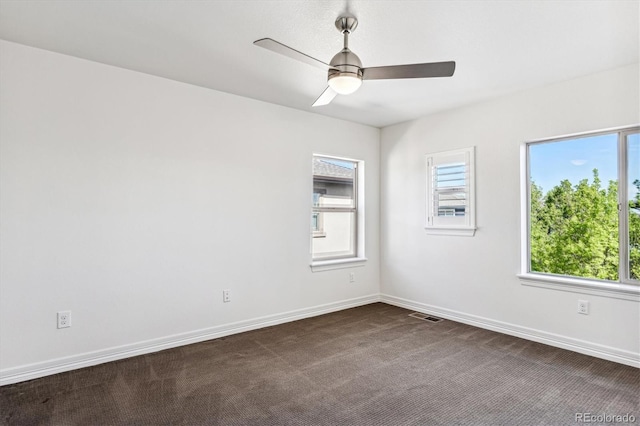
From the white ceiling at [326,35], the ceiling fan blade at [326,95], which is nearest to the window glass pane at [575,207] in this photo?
the white ceiling at [326,35]

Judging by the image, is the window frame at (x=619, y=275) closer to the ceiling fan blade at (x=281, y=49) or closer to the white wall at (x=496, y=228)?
the white wall at (x=496, y=228)

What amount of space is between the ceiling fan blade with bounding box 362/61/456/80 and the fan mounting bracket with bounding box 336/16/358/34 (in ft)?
1.09

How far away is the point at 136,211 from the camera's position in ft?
10.1

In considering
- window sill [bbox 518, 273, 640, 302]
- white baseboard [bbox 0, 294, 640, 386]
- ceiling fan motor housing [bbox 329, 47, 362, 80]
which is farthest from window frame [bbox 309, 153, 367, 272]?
ceiling fan motor housing [bbox 329, 47, 362, 80]

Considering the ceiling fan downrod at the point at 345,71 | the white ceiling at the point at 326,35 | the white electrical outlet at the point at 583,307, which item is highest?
the white ceiling at the point at 326,35

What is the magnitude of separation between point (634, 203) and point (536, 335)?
148 cm

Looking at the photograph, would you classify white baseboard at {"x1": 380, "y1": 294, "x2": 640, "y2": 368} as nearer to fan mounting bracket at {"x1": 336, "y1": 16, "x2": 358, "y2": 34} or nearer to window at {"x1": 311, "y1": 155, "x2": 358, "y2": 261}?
window at {"x1": 311, "y1": 155, "x2": 358, "y2": 261}

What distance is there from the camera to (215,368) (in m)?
2.80

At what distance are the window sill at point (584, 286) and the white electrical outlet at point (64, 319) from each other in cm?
412

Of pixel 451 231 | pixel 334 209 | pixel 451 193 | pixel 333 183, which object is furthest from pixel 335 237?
pixel 451 193

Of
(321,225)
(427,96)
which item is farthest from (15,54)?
(427,96)

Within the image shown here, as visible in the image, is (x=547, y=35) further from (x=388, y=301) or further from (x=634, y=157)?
(x=388, y=301)

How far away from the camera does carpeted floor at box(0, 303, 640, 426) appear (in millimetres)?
2148

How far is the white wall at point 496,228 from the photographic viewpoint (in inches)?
118
